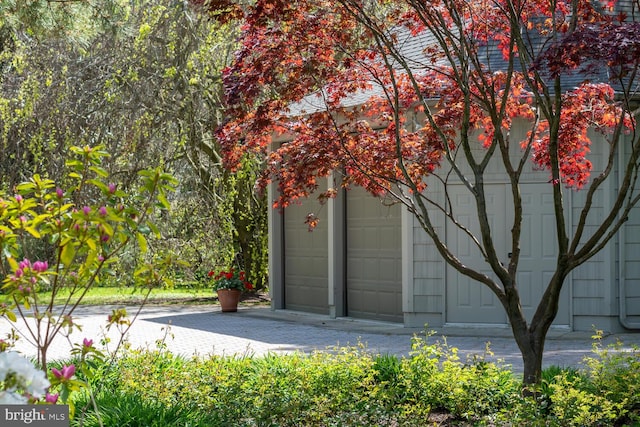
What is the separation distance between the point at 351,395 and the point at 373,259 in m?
7.62

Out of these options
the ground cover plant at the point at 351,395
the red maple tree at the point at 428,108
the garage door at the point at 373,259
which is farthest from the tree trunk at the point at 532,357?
the garage door at the point at 373,259

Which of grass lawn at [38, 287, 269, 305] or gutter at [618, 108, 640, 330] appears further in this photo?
grass lawn at [38, 287, 269, 305]

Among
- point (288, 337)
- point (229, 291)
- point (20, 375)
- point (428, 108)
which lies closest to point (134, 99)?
point (229, 291)

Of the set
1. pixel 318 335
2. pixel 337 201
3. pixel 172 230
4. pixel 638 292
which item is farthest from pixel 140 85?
pixel 638 292

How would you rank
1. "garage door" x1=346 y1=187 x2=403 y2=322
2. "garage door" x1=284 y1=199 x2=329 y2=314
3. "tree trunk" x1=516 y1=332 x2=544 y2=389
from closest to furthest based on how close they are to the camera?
"tree trunk" x1=516 y1=332 x2=544 y2=389
"garage door" x1=346 y1=187 x2=403 y2=322
"garage door" x1=284 y1=199 x2=329 y2=314

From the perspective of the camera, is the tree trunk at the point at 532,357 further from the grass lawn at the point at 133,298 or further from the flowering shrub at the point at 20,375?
the grass lawn at the point at 133,298

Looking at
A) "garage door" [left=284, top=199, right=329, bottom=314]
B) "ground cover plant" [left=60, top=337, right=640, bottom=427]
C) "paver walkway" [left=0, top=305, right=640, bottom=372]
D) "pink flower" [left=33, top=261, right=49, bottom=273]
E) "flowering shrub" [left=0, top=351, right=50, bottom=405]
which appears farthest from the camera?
"garage door" [left=284, top=199, right=329, bottom=314]

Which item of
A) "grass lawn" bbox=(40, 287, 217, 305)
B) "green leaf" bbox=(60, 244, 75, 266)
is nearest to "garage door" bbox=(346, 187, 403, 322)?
"grass lawn" bbox=(40, 287, 217, 305)

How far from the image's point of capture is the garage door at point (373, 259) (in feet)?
44.7

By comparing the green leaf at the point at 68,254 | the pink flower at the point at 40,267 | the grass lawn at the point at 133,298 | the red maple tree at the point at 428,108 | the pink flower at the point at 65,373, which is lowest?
the grass lawn at the point at 133,298

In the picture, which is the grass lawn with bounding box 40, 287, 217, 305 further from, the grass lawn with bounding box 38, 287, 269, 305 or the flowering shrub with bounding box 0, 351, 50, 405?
the flowering shrub with bounding box 0, 351, 50, 405

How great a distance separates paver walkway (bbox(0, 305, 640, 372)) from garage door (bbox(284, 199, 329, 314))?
0.32 meters

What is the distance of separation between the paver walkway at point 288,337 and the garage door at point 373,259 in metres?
0.34

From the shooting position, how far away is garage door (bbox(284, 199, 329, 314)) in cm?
1491
